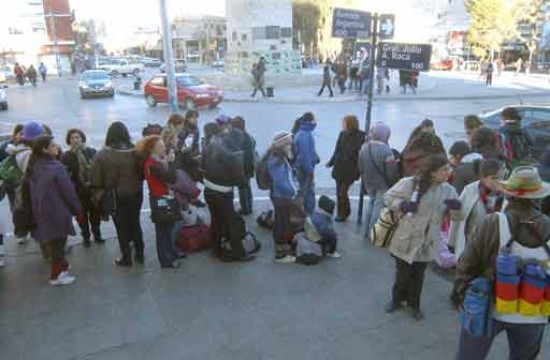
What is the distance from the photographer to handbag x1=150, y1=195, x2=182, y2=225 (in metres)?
5.25

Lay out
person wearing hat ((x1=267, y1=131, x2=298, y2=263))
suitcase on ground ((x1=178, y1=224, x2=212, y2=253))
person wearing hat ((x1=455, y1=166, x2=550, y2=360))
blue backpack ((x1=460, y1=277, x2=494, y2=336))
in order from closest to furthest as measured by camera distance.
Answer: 1. person wearing hat ((x1=455, y1=166, x2=550, y2=360))
2. blue backpack ((x1=460, y1=277, x2=494, y2=336))
3. person wearing hat ((x1=267, y1=131, x2=298, y2=263))
4. suitcase on ground ((x1=178, y1=224, x2=212, y2=253))

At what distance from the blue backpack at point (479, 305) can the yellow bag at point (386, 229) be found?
141 cm

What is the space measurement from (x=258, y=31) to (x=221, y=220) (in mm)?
25493

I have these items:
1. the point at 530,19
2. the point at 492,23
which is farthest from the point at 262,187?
the point at 530,19

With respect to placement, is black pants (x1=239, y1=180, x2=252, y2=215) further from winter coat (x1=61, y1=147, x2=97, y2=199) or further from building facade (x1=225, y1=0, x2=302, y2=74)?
building facade (x1=225, y1=0, x2=302, y2=74)

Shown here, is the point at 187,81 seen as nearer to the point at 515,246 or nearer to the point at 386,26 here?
the point at 386,26

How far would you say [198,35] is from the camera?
9325 centimetres

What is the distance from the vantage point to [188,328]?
4.39m

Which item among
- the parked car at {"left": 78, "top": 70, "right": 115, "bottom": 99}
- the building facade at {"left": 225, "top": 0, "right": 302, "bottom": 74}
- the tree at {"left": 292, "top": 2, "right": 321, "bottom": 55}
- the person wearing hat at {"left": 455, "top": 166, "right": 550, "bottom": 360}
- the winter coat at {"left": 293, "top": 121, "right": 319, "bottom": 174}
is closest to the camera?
the person wearing hat at {"left": 455, "top": 166, "right": 550, "bottom": 360}

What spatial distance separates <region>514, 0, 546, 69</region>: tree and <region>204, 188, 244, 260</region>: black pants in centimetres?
4444

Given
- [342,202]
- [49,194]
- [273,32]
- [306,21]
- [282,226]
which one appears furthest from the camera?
[306,21]

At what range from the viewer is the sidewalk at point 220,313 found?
13.4 ft

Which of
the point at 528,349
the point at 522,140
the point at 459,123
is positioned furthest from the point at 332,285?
the point at 459,123

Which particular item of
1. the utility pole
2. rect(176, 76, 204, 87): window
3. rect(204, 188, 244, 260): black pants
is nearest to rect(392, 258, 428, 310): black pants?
rect(204, 188, 244, 260): black pants
